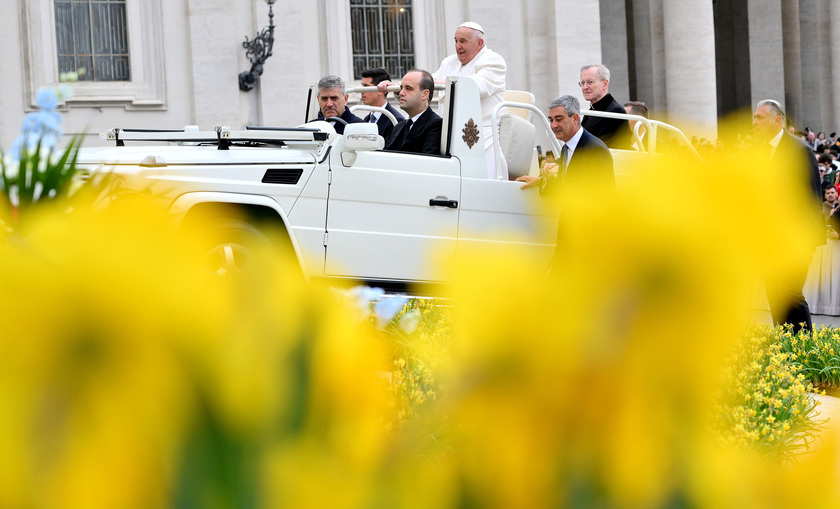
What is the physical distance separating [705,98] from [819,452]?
25.4 metres

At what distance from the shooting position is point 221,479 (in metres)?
0.71

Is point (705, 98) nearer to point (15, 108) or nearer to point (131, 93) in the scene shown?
point (131, 93)

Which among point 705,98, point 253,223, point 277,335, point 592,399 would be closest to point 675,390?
point 592,399

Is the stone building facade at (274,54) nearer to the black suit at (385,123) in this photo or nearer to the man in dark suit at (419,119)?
the black suit at (385,123)

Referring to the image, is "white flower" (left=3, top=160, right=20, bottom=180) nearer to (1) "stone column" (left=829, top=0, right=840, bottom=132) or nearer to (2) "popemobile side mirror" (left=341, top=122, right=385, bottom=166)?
(2) "popemobile side mirror" (left=341, top=122, right=385, bottom=166)

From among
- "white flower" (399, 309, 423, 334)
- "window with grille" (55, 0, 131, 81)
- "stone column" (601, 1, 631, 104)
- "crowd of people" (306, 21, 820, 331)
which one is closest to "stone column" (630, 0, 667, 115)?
"stone column" (601, 1, 631, 104)

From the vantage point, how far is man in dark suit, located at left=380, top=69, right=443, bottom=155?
847 cm

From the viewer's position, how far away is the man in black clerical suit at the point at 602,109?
30.9 feet

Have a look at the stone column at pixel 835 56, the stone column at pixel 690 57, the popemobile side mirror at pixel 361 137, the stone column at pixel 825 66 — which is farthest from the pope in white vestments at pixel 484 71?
the stone column at pixel 825 66

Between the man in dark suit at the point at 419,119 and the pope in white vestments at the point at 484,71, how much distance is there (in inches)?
17.4

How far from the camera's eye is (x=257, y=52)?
1909cm

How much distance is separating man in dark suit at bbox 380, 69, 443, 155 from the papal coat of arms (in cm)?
26

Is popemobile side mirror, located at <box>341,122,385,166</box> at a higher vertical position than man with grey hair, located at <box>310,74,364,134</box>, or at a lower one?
lower

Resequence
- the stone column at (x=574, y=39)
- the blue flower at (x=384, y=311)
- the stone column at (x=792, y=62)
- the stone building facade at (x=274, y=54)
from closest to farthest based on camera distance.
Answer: the blue flower at (x=384, y=311)
the stone building facade at (x=274, y=54)
the stone column at (x=574, y=39)
the stone column at (x=792, y=62)
